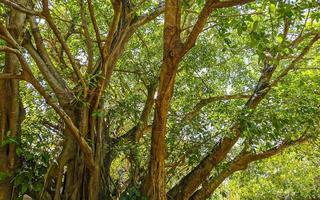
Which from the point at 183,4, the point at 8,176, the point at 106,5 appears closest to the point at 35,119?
the point at 8,176

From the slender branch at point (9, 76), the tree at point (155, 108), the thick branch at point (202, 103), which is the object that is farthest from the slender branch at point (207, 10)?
the thick branch at point (202, 103)

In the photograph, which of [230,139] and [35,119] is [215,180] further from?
[35,119]

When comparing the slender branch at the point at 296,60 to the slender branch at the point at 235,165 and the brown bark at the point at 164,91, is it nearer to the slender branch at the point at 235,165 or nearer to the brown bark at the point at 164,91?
the slender branch at the point at 235,165

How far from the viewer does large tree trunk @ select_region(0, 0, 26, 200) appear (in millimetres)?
3172

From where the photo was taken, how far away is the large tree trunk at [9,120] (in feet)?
10.4

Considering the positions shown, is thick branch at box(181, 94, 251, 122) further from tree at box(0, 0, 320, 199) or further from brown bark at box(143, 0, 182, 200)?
brown bark at box(143, 0, 182, 200)

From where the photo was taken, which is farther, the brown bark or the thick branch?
the thick branch

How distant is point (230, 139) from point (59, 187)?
1.50 meters

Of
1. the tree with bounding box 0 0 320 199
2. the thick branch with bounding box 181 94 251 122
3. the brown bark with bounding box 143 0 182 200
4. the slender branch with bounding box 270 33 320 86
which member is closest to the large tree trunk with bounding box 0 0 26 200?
the tree with bounding box 0 0 320 199

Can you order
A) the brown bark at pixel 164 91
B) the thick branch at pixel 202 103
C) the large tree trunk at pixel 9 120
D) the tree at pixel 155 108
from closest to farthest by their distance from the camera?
the brown bark at pixel 164 91, the tree at pixel 155 108, the large tree trunk at pixel 9 120, the thick branch at pixel 202 103

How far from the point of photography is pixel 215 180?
356 centimetres

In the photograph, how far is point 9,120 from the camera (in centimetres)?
322

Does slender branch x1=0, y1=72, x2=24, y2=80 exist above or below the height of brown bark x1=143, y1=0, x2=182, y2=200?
above

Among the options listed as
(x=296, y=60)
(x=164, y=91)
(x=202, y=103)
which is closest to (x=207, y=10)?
(x=164, y=91)
